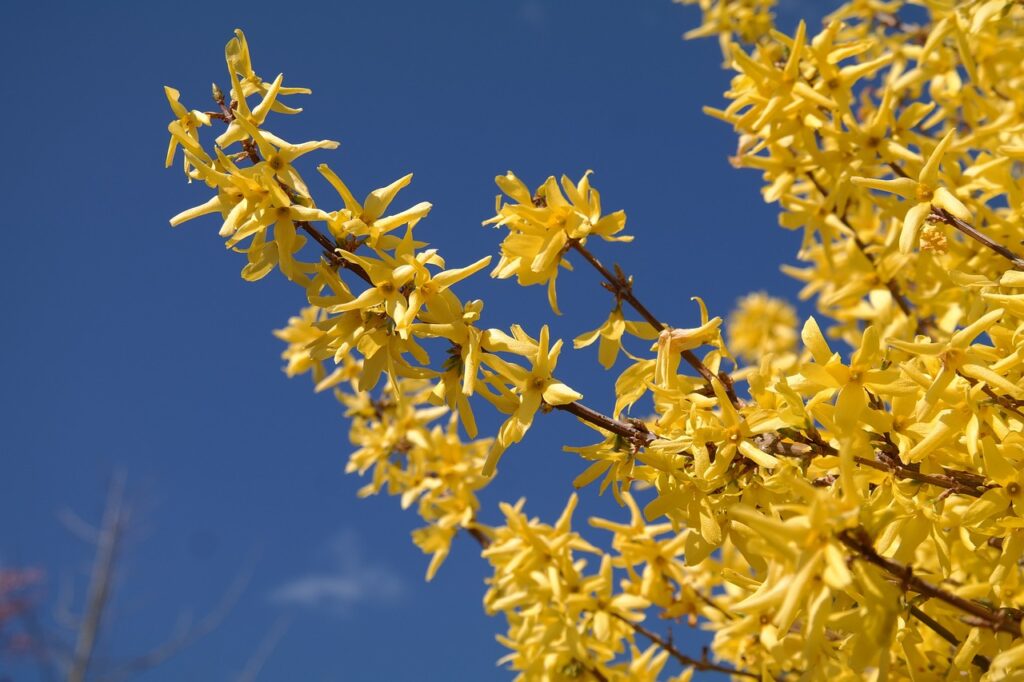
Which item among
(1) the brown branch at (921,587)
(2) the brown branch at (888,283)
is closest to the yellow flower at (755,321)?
(2) the brown branch at (888,283)

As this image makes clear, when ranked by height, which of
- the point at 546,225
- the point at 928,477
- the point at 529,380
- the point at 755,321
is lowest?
the point at 928,477

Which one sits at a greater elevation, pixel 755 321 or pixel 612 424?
pixel 755 321

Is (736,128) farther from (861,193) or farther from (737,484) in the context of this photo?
(737,484)

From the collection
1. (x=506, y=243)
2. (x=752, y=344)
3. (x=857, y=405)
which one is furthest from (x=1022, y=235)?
(x=752, y=344)

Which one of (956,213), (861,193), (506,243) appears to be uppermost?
(861,193)

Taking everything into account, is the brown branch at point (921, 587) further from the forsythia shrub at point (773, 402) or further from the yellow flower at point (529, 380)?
the yellow flower at point (529, 380)

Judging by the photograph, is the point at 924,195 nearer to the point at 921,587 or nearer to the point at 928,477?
the point at 928,477

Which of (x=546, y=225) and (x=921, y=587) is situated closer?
(x=921, y=587)

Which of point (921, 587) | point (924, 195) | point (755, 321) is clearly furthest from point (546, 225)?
point (755, 321)
